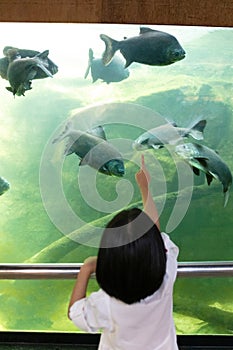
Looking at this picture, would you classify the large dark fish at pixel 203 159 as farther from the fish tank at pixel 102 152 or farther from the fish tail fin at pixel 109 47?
the fish tail fin at pixel 109 47

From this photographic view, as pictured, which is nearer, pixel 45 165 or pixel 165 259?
pixel 165 259

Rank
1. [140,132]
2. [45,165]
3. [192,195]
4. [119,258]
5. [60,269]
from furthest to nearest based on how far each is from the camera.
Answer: [192,195] < [140,132] < [45,165] < [60,269] < [119,258]

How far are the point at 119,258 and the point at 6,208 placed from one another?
1.46 m

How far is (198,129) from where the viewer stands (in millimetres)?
2326

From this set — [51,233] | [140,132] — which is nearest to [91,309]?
[140,132]

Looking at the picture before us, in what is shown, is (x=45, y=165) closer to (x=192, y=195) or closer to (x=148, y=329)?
(x=192, y=195)

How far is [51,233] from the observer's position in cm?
244

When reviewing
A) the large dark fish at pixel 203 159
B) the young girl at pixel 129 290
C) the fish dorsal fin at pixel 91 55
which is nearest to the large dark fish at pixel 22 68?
Answer: the fish dorsal fin at pixel 91 55

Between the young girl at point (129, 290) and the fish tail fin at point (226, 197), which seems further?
the fish tail fin at point (226, 197)

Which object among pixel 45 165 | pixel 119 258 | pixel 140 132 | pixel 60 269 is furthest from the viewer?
pixel 140 132

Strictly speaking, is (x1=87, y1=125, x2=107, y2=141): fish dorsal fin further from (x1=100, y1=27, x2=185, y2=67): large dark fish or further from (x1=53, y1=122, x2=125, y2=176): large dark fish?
(x1=100, y1=27, x2=185, y2=67): large dark fish

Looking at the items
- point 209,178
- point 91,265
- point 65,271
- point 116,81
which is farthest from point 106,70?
point 91,265

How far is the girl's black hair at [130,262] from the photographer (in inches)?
40.5

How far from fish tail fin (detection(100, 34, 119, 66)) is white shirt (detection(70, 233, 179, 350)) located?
115 cm
